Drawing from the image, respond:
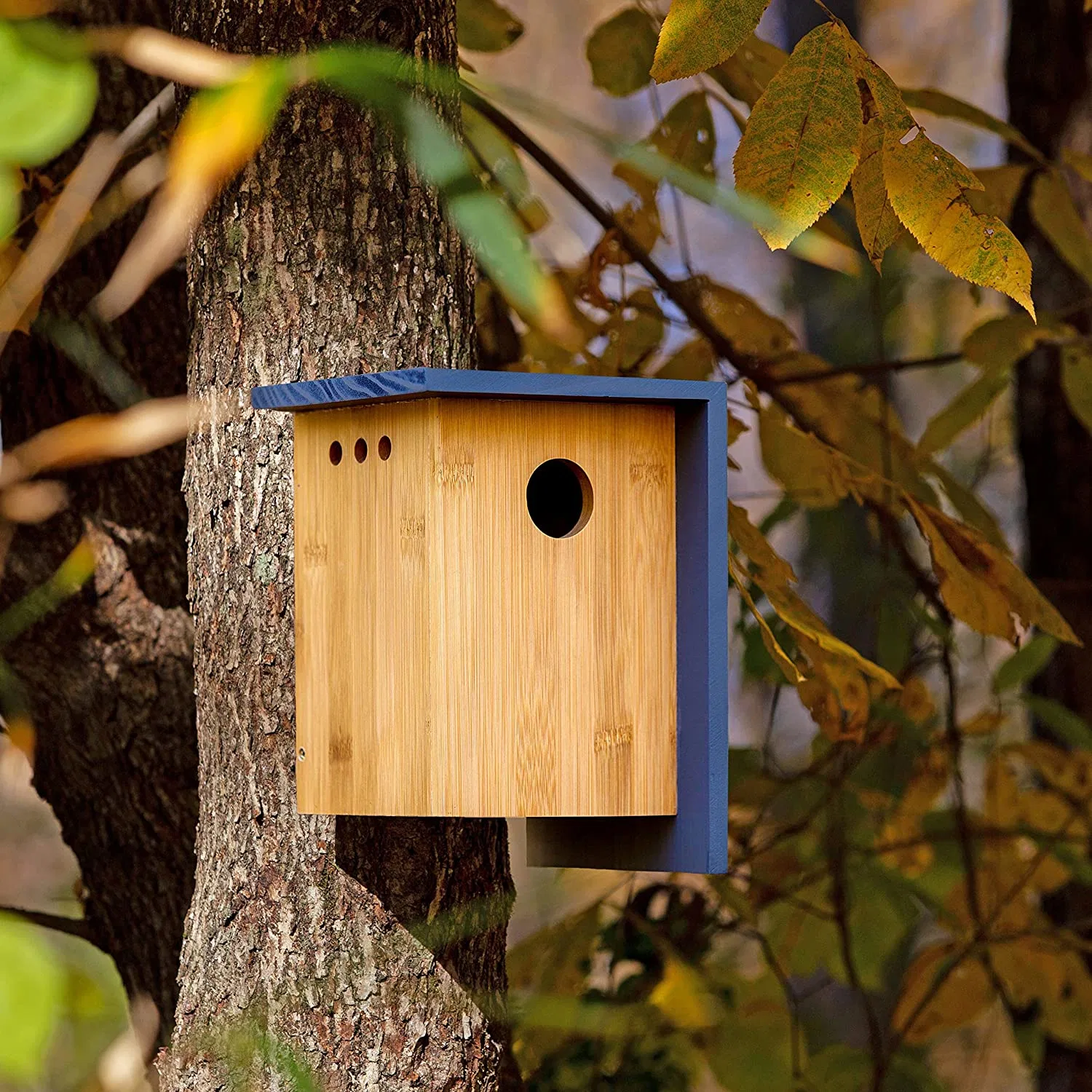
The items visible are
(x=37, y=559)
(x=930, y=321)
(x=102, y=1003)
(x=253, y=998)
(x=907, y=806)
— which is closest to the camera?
(x=102, y=1003)

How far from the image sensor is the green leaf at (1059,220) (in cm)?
230

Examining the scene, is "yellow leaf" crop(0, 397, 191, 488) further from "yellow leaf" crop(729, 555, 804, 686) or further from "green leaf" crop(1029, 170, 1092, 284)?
"green leaf" crop(1029, 170, 1092, 284)

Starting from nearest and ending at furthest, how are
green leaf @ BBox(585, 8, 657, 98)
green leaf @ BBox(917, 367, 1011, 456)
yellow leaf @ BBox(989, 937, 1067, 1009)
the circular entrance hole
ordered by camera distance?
the circular entrance hole
green leaf @ BBox(585, 8, 657, 98)
green leaf @ BBox(917, 367, 1011, 456)
yellow leaf @ BBox(989, 937, 1067, 1009)

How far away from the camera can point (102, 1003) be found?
0.55m

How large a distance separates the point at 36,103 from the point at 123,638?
1.99m

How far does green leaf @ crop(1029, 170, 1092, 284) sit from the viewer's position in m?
2.30

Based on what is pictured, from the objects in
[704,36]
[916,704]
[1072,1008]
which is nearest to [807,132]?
[704,36]

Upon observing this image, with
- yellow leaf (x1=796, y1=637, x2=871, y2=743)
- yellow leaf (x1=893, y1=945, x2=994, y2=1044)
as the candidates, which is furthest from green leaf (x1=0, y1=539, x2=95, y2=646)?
yellow leaf (x1=893, y1=945, x2=994, y2=1044)

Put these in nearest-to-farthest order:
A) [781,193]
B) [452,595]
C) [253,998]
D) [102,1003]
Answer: [102,1003]
[781,193]
[452,595]
[253,998]

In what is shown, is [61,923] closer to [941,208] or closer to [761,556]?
[761,556]

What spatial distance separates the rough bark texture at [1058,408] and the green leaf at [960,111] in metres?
1.44

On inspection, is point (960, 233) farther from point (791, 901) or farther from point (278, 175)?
point (791, 901)

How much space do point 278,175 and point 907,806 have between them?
7.12 ft

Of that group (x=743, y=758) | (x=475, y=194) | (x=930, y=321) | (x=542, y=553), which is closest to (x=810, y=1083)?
(x=743, y=758)
